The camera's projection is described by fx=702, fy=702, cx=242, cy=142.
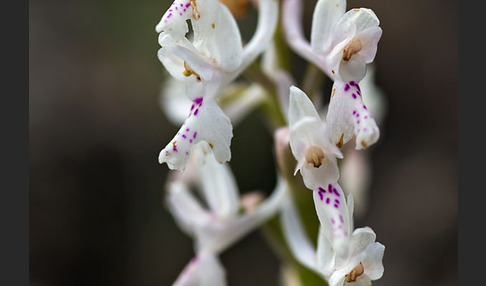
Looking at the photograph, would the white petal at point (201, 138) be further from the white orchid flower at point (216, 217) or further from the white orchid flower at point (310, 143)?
the white orchid flower at point (216, 217)

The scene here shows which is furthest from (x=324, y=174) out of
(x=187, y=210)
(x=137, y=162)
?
(x=137, y=162)

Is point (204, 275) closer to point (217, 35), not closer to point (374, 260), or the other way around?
point (374, 260)

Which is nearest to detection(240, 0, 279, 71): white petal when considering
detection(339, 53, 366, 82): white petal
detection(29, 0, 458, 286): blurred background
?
detection(339, 53, 366, 82): white petal

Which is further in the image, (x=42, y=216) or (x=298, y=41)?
(x=42, y=216)

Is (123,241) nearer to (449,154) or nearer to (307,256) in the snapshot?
(449,154)

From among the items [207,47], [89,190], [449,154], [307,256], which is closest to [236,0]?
[207,47]

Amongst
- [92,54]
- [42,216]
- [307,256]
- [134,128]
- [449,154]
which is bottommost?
[307,256]

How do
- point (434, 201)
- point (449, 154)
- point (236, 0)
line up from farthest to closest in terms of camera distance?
point (449, 154) → point (434, 201) → point (236, 0)

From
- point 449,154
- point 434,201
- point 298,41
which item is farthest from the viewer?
point 449,154
